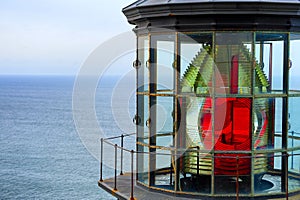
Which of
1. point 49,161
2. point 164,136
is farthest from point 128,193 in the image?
point 49,161

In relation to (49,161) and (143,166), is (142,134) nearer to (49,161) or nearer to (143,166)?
(143,166)

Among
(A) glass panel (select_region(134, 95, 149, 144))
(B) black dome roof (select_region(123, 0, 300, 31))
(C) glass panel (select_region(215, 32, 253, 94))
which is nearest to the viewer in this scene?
(B) black dome roof (select_region(123, 0, 300, 31))

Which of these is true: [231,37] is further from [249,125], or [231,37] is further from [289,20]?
[249,125]

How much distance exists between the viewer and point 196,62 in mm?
6613

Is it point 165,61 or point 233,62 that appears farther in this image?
point 165,61

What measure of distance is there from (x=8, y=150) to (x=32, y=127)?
604 inches

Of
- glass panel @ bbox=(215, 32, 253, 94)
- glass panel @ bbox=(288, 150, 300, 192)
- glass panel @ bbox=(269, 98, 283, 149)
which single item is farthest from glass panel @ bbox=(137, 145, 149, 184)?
glass panel @ bbox=(288, 150, 300, 192)

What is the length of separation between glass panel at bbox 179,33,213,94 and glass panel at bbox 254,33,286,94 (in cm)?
68

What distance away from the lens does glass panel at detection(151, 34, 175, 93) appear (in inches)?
256

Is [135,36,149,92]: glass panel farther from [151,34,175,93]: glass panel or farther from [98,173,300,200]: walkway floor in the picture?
[98,173,300,200]: walkway floor

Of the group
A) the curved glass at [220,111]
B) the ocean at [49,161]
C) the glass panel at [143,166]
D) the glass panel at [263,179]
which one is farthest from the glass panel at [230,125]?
the ocean at [49,161]

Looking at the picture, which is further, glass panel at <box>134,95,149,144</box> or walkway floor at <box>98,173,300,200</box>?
glass panel at <box>134,95,149,144</box>

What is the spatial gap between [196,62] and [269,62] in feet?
4.33

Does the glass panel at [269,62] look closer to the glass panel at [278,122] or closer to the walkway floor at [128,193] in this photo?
the glass panel at [278,122]
